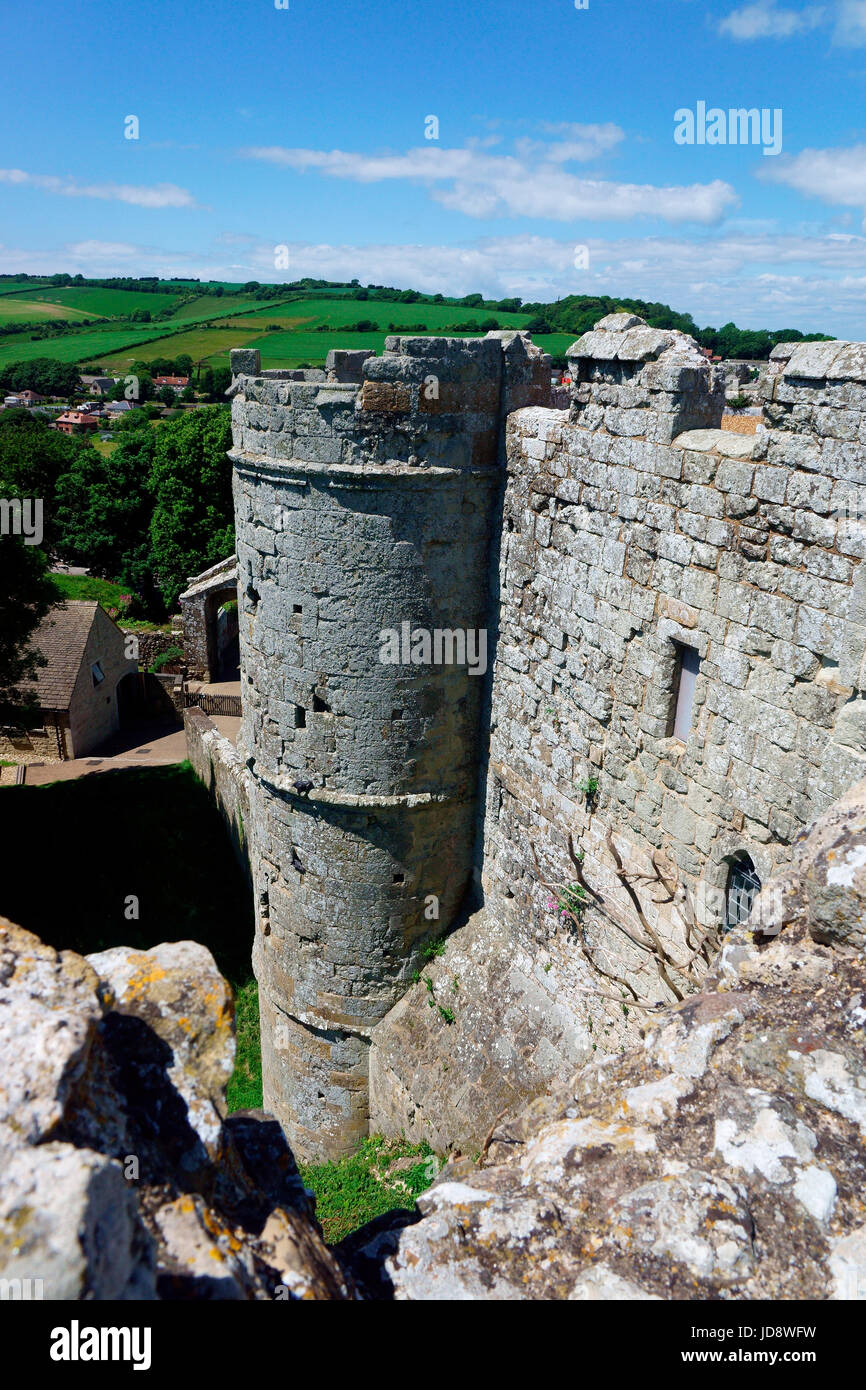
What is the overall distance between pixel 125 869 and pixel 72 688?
799 centimetres

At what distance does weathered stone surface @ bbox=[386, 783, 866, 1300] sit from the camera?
2.47 meters

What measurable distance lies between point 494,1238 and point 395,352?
735 centimetres

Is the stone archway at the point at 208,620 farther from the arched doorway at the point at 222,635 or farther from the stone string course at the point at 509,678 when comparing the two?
the stone string course at the point at 509,678

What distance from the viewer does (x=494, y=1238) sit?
2613mm

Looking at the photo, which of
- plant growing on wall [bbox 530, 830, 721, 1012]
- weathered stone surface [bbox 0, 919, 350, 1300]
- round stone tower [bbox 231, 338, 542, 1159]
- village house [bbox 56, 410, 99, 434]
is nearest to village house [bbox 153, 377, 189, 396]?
village house [bbox 56, 410, 99, 434]

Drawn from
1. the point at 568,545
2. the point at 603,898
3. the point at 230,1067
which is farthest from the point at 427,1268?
the point at 568,545

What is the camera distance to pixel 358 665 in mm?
9039

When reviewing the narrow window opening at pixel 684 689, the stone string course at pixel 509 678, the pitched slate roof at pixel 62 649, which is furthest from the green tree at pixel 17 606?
the narrow window opening at pixel 684 689

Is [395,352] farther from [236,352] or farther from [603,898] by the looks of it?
[603,898]

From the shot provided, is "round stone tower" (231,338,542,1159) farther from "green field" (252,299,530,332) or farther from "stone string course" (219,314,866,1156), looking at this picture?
"green field" (252,299,530,332)

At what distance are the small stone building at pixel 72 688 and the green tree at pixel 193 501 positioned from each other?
8232 millimetres
